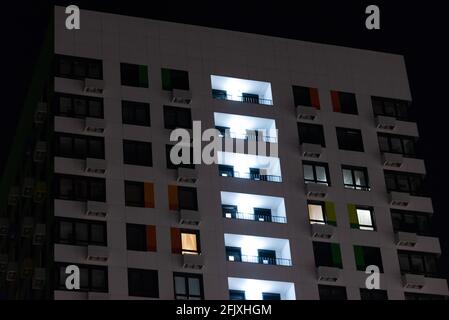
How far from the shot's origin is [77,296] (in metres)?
71.4

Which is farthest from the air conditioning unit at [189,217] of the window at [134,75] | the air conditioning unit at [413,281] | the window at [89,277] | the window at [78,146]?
the air conditioning unit at [413,281]

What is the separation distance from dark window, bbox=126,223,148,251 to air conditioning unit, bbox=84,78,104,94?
11.2 m

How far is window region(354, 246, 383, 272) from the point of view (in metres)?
79.4

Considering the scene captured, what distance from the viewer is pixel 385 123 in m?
87.2

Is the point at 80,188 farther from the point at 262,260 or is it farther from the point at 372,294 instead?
the point at 372,294

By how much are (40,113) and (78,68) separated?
15.5 feet

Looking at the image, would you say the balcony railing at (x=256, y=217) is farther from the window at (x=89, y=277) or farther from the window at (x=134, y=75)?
the window at (x=134, y=75)

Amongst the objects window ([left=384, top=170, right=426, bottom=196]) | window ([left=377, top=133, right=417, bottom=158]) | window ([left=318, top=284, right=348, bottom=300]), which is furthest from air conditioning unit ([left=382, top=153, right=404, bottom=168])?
window ([left=318, top=284, right=348, bottom=300])

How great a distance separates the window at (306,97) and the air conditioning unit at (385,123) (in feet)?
15.5

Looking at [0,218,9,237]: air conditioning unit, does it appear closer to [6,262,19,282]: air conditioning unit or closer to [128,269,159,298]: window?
[6,262,19,282]: air conditioning unit

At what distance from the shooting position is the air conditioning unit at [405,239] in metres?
81.3

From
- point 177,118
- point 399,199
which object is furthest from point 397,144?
point 177,118
